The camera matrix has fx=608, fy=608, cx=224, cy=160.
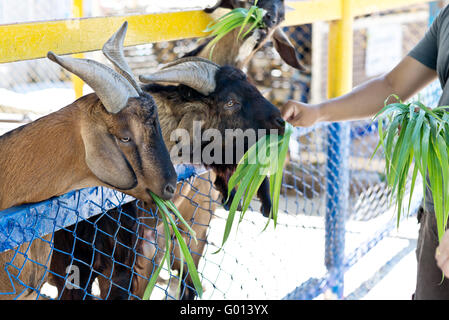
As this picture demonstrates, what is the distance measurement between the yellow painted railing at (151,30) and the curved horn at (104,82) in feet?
1.99

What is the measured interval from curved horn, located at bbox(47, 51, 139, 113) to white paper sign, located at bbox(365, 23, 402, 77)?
602cm

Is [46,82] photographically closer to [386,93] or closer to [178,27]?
[178,27]

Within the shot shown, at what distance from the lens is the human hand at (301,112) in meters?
2.93

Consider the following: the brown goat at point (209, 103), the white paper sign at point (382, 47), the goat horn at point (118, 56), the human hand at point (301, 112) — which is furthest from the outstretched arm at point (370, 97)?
the white paper sign at point (382, 47)

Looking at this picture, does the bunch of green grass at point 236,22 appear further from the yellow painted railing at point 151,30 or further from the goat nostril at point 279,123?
the goat nostril at point 279,123

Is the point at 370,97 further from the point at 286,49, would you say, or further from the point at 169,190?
the point at 286,49

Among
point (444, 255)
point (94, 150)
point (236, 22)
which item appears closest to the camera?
point (444, 255)

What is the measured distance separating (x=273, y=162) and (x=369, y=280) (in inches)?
106

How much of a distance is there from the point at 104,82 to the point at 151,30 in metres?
1.11

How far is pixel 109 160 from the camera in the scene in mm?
2059

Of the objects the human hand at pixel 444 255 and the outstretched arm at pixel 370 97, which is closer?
the human hand at pixel 444 255

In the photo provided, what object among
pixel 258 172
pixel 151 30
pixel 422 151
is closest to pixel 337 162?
pixel 151 30
